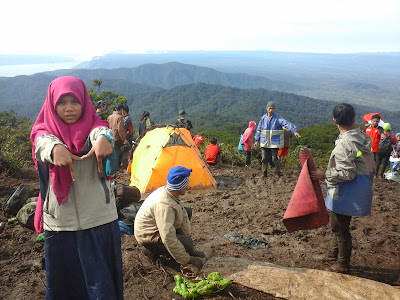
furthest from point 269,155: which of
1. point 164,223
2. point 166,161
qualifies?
point 164,223

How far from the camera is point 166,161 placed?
633 cm

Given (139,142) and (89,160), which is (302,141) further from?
(89,160)

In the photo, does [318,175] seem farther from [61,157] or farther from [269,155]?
[269,155]

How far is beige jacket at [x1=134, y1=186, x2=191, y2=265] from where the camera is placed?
2.85 m

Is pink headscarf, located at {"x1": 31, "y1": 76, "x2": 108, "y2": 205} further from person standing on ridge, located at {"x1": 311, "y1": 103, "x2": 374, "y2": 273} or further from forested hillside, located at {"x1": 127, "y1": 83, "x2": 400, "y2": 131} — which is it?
forested hillside, located at {"x1": 127, "y1": 83, "x2": 400, "y2": 131}

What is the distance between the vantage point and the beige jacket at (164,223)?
285 centimetres

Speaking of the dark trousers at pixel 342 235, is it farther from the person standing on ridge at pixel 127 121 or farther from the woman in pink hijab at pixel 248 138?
the woman in pink hijab at pixel 248 138

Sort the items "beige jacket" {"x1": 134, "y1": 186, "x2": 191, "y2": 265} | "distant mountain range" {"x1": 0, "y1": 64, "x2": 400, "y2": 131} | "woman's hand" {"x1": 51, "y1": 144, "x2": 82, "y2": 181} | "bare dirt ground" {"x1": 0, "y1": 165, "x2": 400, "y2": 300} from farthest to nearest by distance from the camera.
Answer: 1. "distant mountain range" {"x1": 0, "y1": 64, "x2": 400, "y2": 131}
2. "bare dirt ground" {"x1": 0, "y1": 165, "x2": 400, "y2": 300}
3. "beige jacket" {"x1": 134, "y1": 186, "x2": 191, "y2": 265}
4. "woman's hand" {"x1": 51, "y1": 144, "x2": 82, "y2": 181}

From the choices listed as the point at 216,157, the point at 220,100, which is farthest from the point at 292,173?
the point at 220,100

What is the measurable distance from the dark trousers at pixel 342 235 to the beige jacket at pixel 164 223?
1.51 meters

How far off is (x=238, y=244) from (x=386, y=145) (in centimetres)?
559

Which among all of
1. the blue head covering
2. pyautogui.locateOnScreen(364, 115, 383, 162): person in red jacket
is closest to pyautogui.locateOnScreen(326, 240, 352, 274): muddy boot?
the blue head covering

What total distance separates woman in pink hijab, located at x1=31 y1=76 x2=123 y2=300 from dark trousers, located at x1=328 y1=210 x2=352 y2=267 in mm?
2217

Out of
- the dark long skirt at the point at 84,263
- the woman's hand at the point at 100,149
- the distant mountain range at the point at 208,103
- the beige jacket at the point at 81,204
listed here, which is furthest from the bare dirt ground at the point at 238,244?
the distant mountain range at the point at 208,103
